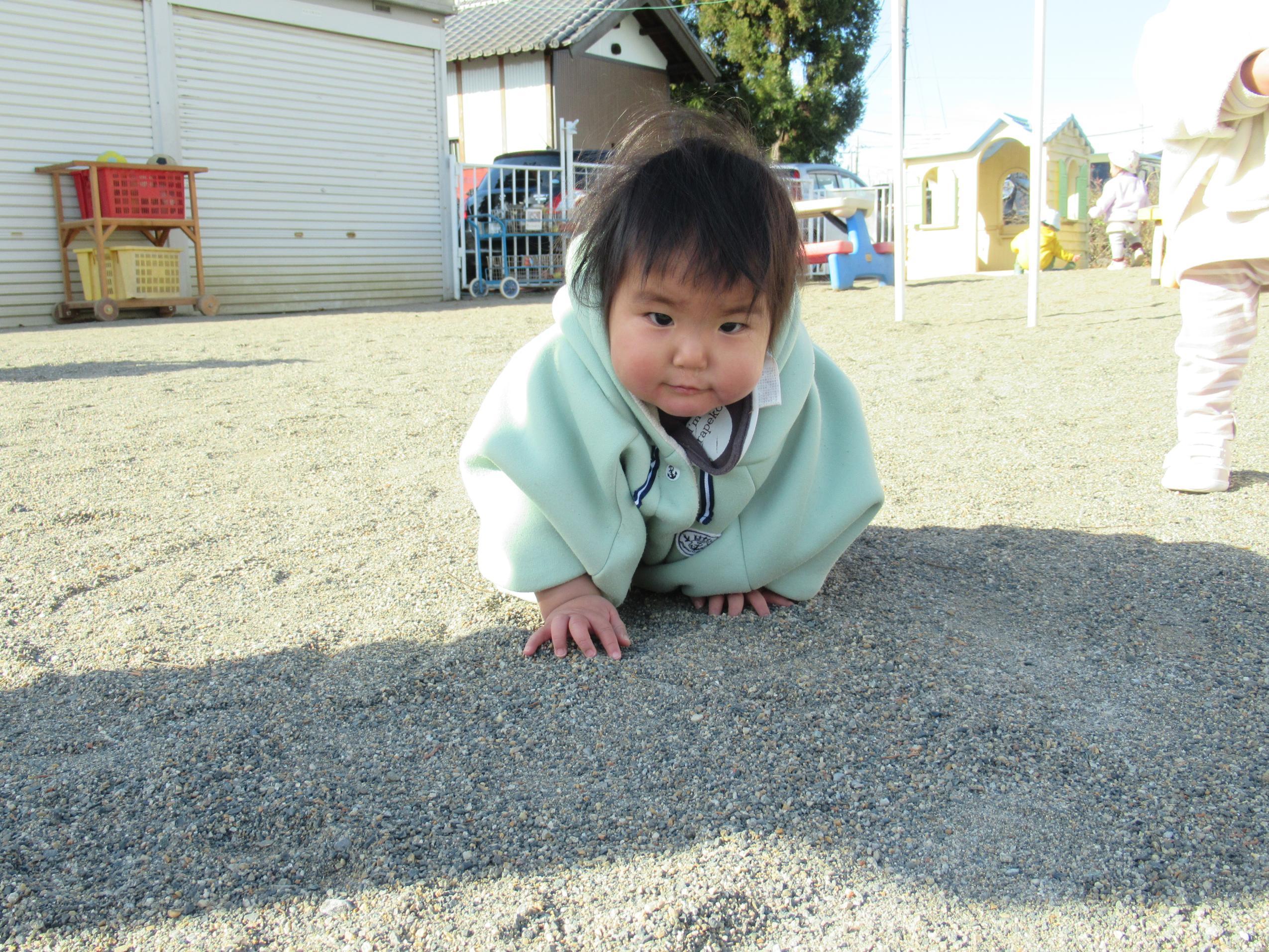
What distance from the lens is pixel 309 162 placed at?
9.77 m

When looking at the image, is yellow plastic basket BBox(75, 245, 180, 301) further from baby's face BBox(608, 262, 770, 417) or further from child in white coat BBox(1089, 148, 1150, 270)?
child in white coat BBox(1089, 148, 1150, 270)

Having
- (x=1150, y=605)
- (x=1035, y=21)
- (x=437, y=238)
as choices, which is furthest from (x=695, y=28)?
(x=1150, y=605)

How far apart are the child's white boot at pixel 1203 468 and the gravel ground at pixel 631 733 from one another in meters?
0.07

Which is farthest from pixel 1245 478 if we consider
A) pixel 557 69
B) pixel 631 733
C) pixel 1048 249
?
pixel 557 69

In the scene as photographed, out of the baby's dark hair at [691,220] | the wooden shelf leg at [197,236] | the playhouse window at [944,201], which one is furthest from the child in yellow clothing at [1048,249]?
the baby's dark hair at [691,220]

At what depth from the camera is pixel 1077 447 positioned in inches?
118

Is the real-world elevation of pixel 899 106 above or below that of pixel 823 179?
below

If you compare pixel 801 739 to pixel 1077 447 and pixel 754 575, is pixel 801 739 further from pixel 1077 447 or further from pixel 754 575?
pixel 1077 447

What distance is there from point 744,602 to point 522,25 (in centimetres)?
1816

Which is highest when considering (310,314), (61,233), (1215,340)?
(61,233)

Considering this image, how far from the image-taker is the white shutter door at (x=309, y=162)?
904 cm

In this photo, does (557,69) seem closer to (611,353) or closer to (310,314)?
(310,314)

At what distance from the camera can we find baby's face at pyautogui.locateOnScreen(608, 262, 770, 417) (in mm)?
1505

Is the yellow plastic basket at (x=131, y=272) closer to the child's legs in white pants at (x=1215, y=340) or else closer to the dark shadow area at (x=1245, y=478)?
the child's legs in white pants at (x=1215, y=340)
